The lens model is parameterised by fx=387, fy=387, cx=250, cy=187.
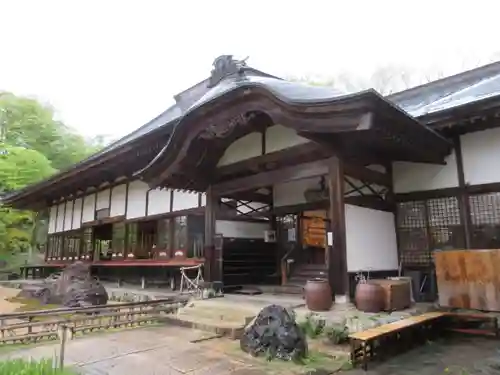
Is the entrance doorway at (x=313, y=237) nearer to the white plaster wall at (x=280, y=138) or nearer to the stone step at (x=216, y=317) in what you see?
the white plaster wall at (x=280, y=138)

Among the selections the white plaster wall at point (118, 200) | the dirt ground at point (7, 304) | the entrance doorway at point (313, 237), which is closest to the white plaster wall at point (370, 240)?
the entrance doorway at point (313, 237)

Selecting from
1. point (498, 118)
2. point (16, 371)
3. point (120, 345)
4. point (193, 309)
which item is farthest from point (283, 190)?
point (16, 371)

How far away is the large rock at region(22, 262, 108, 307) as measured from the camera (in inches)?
382

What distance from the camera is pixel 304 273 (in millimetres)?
10039

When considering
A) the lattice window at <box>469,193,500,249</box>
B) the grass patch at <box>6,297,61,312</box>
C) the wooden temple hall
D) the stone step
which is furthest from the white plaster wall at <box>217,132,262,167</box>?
the grass patch at <box>6,297,61,312</box>

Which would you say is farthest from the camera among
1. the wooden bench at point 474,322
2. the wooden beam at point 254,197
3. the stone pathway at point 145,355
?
the wooden beam at point 254,197

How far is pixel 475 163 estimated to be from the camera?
7039mm

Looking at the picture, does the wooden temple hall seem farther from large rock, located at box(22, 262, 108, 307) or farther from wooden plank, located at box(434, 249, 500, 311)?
large rock, located at box(22, 262, 108, 307)

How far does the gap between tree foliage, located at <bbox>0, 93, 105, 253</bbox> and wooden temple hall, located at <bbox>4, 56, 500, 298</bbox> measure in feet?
37.8

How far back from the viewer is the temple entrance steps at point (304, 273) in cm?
965

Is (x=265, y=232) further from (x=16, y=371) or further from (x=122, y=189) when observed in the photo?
(x=16, y=371)

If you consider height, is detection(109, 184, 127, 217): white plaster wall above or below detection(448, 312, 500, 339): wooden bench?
above

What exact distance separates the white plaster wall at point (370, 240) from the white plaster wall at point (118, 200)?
940 centimetres

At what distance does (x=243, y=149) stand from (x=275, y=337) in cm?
495
